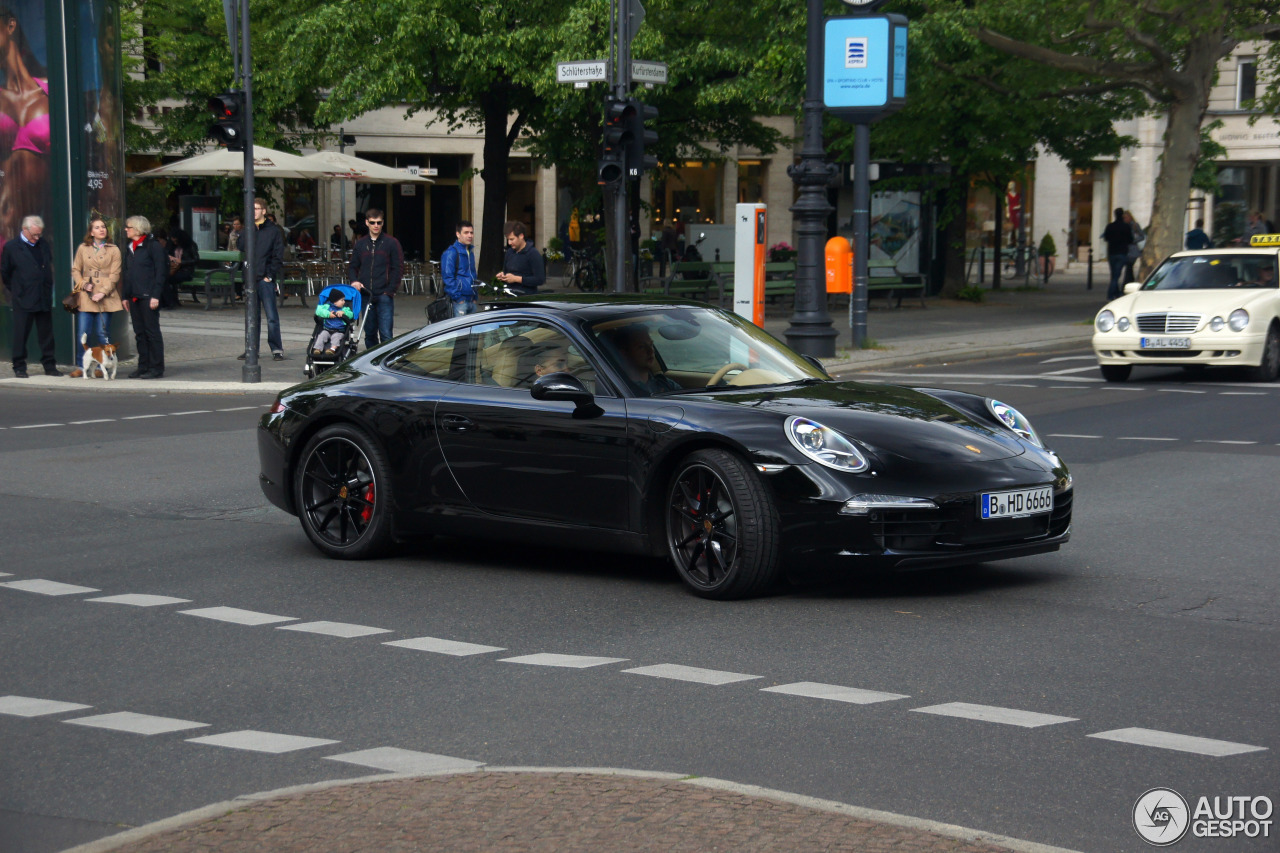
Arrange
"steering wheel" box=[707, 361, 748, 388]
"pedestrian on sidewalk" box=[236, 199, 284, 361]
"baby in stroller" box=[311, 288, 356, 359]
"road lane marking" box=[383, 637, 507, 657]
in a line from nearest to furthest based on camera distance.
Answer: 1. "road lane marking" box=[383, 637, 507, 657]
2. "steering wheel" box=[707, 361, 748, 388]
3. "baby in stroller" box=[311, 288, 356, 359]
4. "pedestrian on sidewalk" box=[236, 199, 284, 361]

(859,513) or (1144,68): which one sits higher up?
(1144,68)

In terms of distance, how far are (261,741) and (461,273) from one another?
45.1ft

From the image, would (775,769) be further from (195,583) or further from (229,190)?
(229,190)

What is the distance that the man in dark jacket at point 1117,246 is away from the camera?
3278 centimetres

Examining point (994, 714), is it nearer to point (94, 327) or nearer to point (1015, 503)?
point (1015, 503)

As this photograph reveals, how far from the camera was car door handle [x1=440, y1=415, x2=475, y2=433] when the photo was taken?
807cm

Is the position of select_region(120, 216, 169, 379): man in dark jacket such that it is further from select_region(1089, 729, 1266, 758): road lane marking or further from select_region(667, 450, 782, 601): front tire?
select_region(1089, 729, 1266, 758): road lane marking

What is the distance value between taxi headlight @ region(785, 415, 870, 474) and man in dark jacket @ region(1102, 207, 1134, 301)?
2709cm

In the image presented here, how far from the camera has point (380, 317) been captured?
65.3ft

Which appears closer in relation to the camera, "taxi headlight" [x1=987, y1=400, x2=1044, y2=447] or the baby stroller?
"taxi headlight" [x1=987, y1=400, x2=1044, y2=447]

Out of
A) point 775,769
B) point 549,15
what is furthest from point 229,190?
point 775,769

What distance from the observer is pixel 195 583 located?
7.95m

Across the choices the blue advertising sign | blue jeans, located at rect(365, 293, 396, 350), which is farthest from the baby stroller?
the blue advertising sign

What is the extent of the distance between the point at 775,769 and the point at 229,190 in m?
38.3
